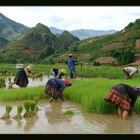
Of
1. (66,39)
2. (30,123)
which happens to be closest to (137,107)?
(30,123)

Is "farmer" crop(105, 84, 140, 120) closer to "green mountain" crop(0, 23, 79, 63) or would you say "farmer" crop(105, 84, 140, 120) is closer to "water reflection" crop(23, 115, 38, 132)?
"water reflection" crop(23, 115, 38, 132)

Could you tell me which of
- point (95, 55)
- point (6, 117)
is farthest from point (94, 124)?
point (95, 55)

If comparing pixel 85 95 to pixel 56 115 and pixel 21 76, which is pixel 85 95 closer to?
pixel 56 115

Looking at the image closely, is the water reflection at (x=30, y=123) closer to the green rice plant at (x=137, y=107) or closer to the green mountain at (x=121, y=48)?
the green rice plant at (x=137, y=107)

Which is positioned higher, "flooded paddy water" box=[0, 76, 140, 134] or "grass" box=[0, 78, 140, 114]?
"grass" box=[0, 78, 140, 114]

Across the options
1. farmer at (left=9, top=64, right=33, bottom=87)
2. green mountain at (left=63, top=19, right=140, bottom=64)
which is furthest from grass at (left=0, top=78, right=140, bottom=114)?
green mountain at (left=63, top=19, right=140, bottom=64)

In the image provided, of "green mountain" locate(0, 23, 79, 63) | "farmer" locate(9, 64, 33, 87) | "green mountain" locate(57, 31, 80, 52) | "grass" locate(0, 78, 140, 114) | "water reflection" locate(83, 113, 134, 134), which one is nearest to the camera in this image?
"water reflection" locate(83, 113, 134, 134)

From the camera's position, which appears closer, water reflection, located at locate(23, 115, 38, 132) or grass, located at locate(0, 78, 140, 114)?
water reflection, located at locate(23, 115, 38, 132)

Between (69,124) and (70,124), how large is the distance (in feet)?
0.07

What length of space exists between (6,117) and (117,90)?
2.56 metres

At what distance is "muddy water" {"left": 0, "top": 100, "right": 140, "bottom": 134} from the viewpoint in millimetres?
7680

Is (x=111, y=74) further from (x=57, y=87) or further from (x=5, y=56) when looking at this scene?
(x=5, y=56)

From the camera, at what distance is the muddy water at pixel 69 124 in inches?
302

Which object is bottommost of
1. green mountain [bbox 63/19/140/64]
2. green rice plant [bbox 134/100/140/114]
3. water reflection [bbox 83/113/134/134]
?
water reflection [bbox 83/113/134/134]
